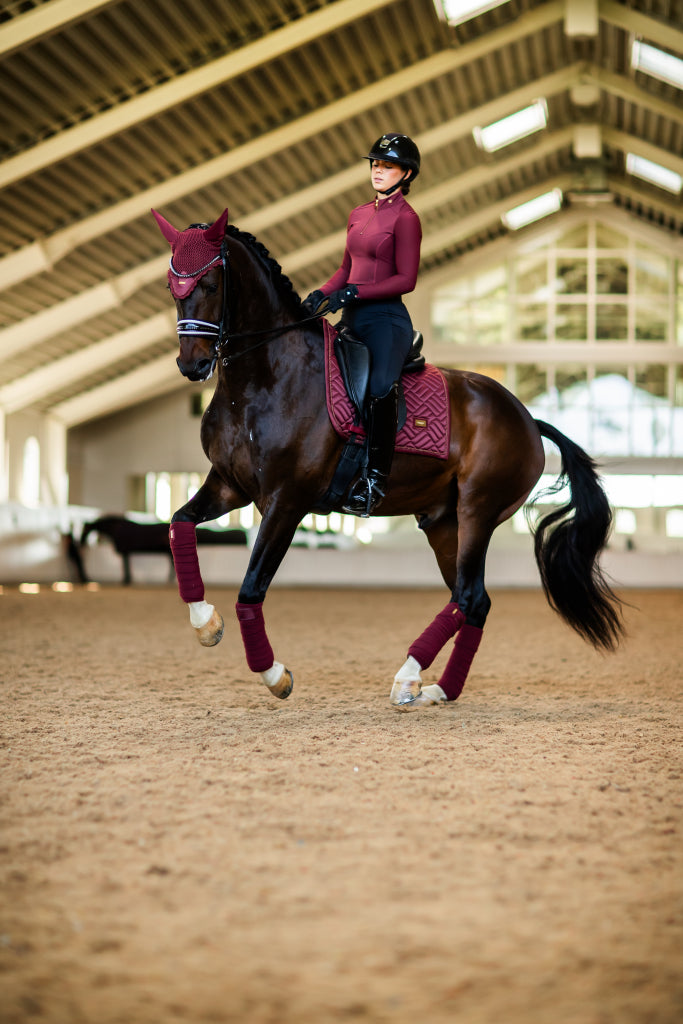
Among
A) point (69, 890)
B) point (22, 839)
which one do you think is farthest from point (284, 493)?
point (69, 890)

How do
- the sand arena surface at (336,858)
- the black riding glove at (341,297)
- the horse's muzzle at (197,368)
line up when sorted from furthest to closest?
1. the black riding glove at (341,297)
2. the horse's muzzle at (197,368)
3. the sand arena surface at (336,858)

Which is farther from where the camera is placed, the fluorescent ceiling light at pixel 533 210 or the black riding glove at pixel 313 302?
the fluorescent ceiling light at pixel 533 210

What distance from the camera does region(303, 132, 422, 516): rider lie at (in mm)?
4238

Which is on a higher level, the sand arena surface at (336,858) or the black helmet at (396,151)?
the black helmet at (396,151)

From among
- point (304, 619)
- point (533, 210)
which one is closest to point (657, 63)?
point (533, 210)

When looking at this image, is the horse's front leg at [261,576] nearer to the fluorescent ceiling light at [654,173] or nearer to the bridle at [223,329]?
the bridle at [223,329]

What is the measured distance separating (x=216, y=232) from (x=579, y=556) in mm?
2275

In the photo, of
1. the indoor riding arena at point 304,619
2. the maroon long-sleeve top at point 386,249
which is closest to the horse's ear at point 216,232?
the indoor riding arena at point 304,619

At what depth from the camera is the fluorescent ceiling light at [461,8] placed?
44.1 ft

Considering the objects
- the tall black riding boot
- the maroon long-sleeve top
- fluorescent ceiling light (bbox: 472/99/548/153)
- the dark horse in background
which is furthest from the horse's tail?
fluorescent ceiling light (bbox: 472/99/548/153)

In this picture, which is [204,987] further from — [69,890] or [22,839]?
[22,839]

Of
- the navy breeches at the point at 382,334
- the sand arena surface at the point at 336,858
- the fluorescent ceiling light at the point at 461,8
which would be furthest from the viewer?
the fluorescent ceiling light at the point at 461,8

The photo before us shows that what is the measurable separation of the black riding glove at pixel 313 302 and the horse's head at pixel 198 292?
43 centimetres

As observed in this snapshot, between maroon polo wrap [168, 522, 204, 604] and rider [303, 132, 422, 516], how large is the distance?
71 centimetres
